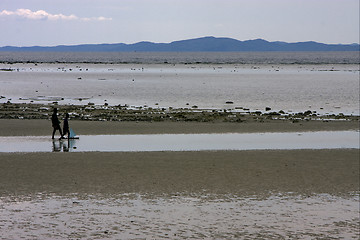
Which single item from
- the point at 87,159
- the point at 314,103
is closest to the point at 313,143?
the point at 87,159

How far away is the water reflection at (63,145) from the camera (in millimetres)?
22562

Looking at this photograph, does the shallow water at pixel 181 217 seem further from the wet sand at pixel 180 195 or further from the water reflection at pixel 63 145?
the water reflection at pixel 63 145

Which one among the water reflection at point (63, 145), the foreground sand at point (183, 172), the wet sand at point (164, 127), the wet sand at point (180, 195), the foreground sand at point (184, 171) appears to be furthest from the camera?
the wet sand at point (164, 127)

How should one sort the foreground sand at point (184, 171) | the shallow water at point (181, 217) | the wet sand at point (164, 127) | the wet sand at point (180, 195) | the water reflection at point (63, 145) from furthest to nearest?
the wet sand at point (164, 127) → the water reflection at point (63, 145) → the foreground sand at point (184, 171) → the wet sand at point (180, 195) → the shallow water at point (181, 217)

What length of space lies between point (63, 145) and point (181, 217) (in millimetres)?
12102

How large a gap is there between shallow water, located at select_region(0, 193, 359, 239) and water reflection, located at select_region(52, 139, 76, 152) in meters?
8.02

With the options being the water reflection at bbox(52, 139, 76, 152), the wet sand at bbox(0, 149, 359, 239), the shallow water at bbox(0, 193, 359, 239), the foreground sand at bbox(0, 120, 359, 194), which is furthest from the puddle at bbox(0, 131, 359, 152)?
the shallow water at bbox(0, 193, 359, 239)

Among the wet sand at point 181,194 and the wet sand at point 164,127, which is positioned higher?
the wet sand at point 164,127

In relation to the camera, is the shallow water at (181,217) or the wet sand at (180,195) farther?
the wet sand at (180,195)

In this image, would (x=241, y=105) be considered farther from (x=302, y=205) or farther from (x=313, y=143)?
→ (x=302, y=205)

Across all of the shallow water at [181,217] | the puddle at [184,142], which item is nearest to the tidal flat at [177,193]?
the shallow water at [181,217]

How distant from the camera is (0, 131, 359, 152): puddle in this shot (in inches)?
910

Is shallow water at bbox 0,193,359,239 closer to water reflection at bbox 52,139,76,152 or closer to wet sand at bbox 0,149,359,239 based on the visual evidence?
wet sand at bbox 0,149,359,239

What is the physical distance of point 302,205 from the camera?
14211 mm
